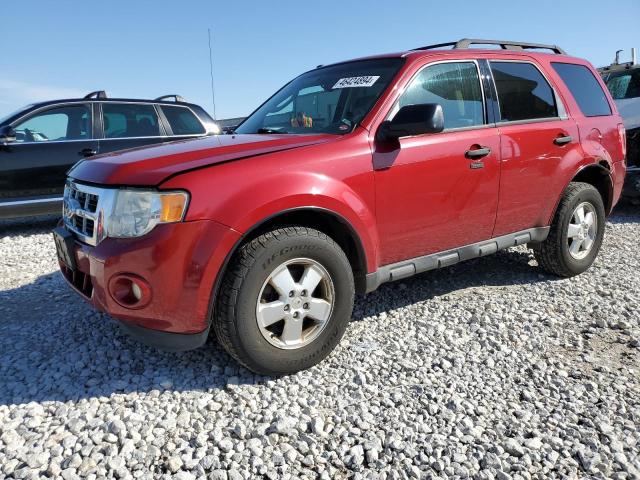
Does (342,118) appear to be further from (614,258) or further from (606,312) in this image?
(614,258)

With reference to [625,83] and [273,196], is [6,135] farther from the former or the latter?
[625,83]

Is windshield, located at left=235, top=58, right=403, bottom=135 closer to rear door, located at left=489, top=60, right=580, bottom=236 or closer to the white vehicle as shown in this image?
rear door, located at left=489, top=60, right=580, bottom=236

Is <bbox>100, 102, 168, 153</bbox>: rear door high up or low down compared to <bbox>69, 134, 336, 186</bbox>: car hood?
up

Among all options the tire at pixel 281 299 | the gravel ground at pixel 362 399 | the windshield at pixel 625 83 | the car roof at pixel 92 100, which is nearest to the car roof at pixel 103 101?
the car roof at pixel 92 100

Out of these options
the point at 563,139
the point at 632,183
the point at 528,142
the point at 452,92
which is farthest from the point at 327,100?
the point at 632,183

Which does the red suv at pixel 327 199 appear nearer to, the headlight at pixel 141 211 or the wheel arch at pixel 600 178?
the headlight at pixel 141 211

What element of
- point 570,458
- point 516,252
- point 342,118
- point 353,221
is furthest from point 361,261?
point 516,252

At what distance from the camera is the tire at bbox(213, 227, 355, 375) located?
8.02 ft

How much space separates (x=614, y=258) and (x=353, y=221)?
3.53m

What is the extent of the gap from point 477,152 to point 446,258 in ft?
2.46

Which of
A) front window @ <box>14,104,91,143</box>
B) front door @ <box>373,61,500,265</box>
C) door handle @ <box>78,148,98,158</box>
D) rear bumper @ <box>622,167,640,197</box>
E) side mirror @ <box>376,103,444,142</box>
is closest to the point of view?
Result: side mirror @ <box>376,103,444,142</box>

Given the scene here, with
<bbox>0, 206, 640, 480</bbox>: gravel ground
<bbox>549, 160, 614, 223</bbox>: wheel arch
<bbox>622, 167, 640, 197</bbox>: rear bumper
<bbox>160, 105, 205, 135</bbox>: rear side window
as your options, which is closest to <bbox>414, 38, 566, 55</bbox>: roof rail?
<bbox>549, 160, 614, 223</bbox>: wheel arch

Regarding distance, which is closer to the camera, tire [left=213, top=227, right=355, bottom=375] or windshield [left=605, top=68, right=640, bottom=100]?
tire [left=213, top=227, right=355, bottom=375]

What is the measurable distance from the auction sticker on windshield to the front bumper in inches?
58.8
